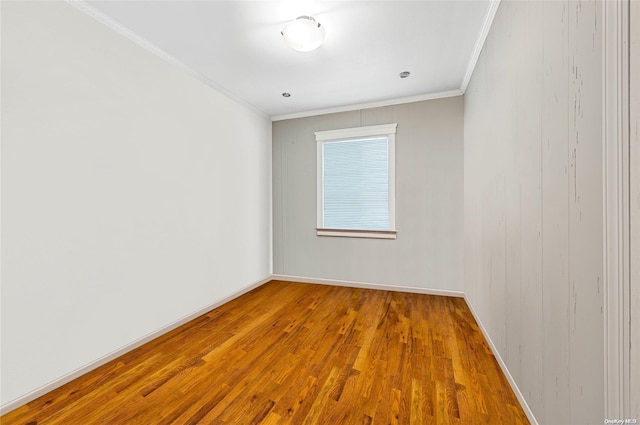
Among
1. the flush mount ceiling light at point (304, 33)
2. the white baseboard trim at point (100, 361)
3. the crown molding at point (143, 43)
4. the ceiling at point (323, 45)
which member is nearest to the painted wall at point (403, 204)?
the ceiling at point (323, 45)

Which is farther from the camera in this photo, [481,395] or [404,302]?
[404,302]

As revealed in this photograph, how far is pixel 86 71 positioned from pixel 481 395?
11.2 feet

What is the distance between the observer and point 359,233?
381cm

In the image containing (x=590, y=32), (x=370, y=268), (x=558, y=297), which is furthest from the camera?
(x=370, y=268)

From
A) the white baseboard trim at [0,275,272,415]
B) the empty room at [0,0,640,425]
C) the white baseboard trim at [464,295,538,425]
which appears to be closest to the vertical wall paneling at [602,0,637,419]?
the empty room at [0,0,640,425]

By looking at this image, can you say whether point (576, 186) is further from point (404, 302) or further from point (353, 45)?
point (404, 302)

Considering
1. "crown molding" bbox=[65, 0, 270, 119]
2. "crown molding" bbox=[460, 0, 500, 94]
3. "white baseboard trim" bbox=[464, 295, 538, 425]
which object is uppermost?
"crown molding" bbox=[460, 0, 500, 94]

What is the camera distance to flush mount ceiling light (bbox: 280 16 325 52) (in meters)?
1.94

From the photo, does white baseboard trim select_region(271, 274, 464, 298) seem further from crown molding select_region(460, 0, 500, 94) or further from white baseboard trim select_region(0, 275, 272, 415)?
crown molding select_region(460, 0, 500, 94)

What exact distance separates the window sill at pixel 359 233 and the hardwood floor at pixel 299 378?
116 cm

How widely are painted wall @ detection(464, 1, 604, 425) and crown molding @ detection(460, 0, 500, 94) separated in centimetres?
8

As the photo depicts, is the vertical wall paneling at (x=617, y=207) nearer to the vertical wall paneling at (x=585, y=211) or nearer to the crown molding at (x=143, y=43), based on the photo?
the vertical wall paneling at (x=585, y=211)

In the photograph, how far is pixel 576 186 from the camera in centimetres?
99

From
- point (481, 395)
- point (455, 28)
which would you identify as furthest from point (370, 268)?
point (455, 28)
